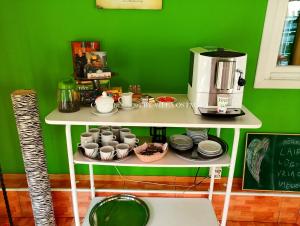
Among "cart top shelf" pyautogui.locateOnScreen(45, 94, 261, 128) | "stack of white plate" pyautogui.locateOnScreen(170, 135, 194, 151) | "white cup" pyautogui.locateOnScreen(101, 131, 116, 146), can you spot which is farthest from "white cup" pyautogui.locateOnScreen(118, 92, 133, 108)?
"stack of white plate" pyautogui.locateOnScreen(170, 135, 194, 151)

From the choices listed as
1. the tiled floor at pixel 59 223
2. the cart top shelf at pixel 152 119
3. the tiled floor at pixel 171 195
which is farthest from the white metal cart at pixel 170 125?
the tiled floor at pixel 59 223

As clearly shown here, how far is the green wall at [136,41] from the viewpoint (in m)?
1.56

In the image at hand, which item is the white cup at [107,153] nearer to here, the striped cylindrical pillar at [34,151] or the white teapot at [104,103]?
the white teapot at [104,103]

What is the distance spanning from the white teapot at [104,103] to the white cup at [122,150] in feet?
0.70

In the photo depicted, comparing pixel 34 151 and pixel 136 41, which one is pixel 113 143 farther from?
pixel 136 41

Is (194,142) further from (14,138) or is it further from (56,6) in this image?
(14,138)

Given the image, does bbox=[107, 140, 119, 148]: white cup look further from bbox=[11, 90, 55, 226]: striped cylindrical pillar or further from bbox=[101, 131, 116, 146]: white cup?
bbox=[11, 90, 55, 226]: striped cylindrical pillar

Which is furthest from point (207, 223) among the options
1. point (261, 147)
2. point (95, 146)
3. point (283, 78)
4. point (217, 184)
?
point (283, 78)

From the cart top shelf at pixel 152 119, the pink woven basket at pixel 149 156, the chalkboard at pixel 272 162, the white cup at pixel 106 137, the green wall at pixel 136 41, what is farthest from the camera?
the chalkboard at pixel 272 162

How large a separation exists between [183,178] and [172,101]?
0.76 meters

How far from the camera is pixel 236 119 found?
1270mm

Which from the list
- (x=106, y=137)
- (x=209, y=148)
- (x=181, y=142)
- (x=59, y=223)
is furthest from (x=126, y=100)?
(x=59, y=223)

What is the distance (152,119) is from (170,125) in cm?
10

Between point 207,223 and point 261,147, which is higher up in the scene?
point 261,147
